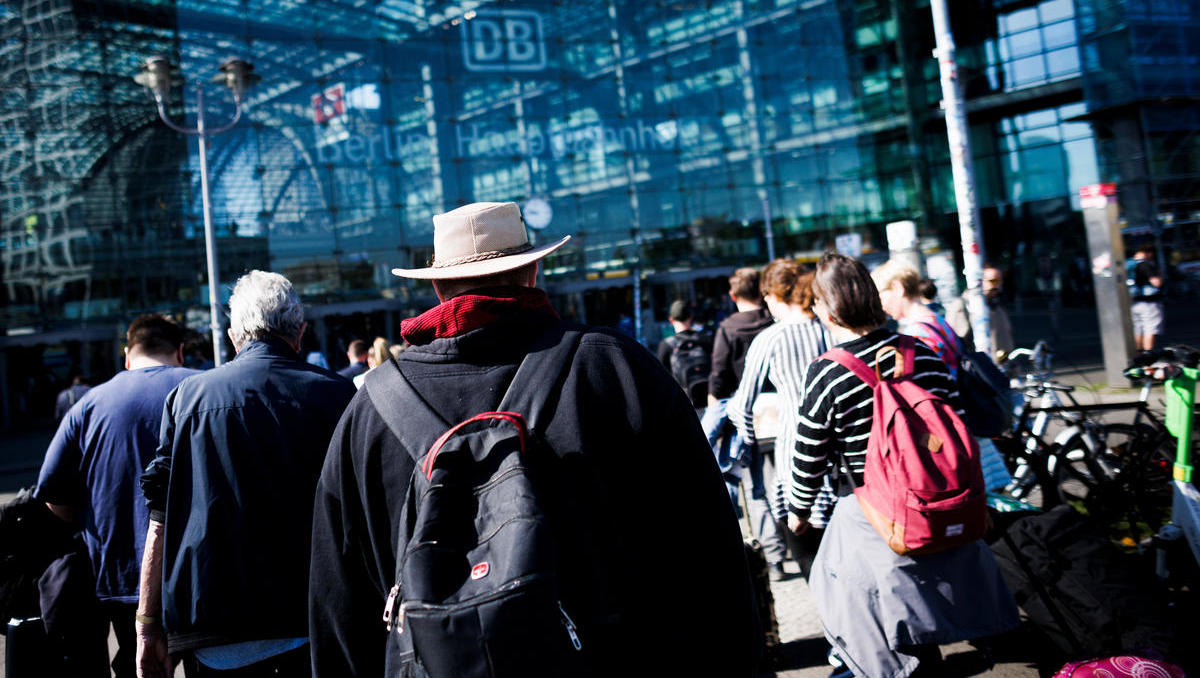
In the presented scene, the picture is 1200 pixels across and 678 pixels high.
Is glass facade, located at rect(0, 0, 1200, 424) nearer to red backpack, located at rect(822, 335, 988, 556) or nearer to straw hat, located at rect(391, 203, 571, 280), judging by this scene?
red backpack, located at rect(822, 335, 988, 556)

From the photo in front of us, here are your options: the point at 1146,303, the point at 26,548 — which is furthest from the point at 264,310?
the point at 1146,303

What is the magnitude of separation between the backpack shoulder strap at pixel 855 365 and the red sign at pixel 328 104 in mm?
23980

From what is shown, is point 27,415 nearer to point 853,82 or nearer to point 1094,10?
point 853,82

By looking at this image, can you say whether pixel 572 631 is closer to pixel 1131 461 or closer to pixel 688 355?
pixel 1131 461

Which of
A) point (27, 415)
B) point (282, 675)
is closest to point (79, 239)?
point (27, 415)

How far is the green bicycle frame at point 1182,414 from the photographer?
4074mm

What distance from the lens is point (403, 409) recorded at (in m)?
1.76

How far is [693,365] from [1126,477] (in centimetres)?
306

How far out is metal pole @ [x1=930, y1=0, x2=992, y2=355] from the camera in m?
6.52

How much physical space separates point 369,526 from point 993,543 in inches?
110

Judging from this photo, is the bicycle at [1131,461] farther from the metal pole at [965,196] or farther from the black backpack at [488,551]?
the black backpack at [488,551]

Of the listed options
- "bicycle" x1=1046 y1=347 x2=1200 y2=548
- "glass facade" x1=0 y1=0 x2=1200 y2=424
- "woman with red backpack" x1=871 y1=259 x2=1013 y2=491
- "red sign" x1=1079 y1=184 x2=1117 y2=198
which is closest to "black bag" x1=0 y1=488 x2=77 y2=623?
"woman with red backpack" x1=871 y1=259 x2=1013 y2=491

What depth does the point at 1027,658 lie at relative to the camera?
3.92 m

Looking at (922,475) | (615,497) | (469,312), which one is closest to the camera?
(615,497)
